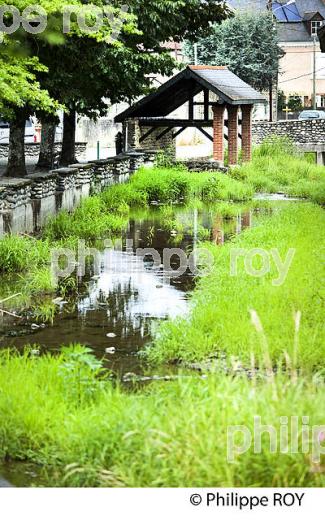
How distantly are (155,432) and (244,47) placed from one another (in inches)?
A: 1956

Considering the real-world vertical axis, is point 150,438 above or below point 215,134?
below

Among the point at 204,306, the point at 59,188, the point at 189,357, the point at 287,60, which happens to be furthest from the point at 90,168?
the point at 287,60

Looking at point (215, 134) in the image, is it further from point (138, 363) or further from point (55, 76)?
point (138, 363)

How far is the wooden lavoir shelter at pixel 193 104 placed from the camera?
3156 cm

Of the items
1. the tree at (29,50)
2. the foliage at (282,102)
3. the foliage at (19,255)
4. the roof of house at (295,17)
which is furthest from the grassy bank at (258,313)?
the roof of house at (295,17)

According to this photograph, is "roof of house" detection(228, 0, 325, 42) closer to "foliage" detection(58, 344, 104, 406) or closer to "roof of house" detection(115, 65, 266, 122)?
"roof of house" detection(115, 65, 266, 122)

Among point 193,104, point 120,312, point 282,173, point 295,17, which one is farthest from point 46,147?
point 295,17

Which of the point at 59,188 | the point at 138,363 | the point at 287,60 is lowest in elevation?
the point at 138,363

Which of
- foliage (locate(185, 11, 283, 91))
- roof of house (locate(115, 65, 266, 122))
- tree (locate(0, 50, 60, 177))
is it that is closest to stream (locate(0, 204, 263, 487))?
tree (locate(0, 50, 60, 177))

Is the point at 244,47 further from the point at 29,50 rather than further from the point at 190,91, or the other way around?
the point at 29,50

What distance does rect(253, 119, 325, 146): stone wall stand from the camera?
48.6 m

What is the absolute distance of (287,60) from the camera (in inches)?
2862

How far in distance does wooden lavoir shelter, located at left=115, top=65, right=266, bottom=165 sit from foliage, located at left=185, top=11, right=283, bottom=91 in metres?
19.4

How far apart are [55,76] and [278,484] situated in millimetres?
16387
